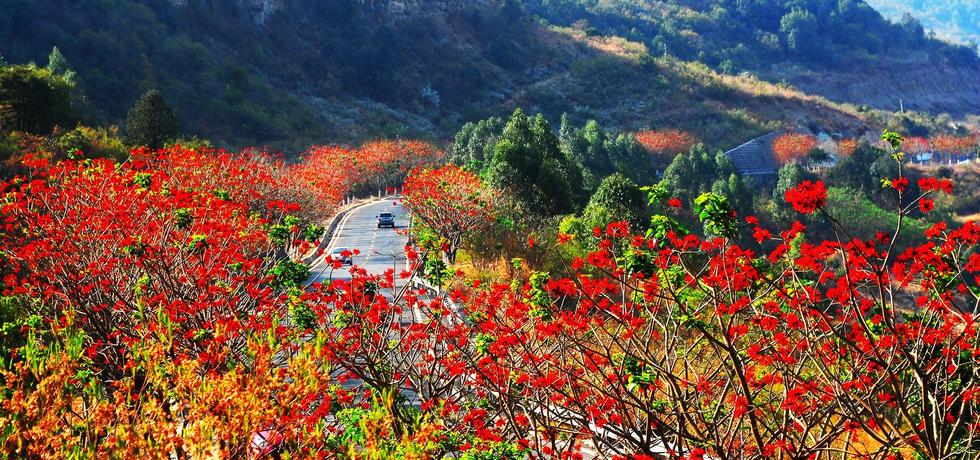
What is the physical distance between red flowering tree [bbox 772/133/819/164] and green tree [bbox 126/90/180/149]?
67446mm

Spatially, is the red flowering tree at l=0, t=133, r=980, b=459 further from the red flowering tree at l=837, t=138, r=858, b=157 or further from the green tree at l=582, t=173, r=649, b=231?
the red flowering tree at l=837, t=138, r=858, b=157

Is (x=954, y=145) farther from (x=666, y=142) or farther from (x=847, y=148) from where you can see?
(x=666, y=142)

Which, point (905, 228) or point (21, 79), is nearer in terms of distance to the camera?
point (21, 79)

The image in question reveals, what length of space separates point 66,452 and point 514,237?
22582 mm

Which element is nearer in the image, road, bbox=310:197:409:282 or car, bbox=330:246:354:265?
car, bbox=330:246:354:265

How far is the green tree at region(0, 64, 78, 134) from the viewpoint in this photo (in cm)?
3775

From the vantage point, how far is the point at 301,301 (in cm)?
1108

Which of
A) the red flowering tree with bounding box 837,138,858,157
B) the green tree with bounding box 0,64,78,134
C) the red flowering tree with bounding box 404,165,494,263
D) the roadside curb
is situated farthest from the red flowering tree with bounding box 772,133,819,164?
the green tree with bounding box 0,64,78,134

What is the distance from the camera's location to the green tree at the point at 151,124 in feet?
146

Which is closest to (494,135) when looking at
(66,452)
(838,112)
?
(66,452)

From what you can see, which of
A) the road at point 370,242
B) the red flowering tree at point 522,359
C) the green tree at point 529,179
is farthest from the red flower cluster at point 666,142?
the red flowering tree at point 522,359

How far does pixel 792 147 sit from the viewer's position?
94188mm

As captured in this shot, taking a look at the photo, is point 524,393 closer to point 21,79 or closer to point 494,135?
point 21,79

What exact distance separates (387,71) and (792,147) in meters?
52.2
